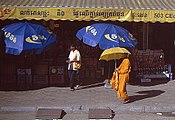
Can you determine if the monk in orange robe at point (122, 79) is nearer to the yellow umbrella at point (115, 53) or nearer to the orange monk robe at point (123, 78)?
the orange monk robe at point (123, 78)

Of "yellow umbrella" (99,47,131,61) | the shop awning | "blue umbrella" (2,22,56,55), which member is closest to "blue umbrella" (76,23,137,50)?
the shop awning

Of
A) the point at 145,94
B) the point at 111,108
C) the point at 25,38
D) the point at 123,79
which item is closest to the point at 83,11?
the point at 25,38

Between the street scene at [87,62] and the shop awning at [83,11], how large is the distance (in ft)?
0.11

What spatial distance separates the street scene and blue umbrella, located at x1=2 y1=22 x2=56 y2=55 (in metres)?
0.01

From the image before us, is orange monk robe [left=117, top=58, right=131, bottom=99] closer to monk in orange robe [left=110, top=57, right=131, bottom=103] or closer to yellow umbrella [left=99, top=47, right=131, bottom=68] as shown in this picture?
monk in orange robe [left=110, top=57, right=131, bottom=103]

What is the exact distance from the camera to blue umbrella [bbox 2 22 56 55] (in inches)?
505

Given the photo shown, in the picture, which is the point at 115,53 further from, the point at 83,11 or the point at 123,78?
the point at 83,11

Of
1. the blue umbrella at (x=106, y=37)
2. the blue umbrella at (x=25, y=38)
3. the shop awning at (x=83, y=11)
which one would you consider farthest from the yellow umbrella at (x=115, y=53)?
the blue umbrella at (x=25, y=38)

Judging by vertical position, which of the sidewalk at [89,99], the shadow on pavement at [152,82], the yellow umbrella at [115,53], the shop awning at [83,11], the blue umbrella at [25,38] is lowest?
the sidewalk at [89,99]

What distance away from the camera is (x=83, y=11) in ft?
44.7

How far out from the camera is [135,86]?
589 inches

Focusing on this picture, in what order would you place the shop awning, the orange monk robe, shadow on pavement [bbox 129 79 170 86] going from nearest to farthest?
the orange monk robe
the shop awning
shadow on pavement [bbox 129 79 170 86]

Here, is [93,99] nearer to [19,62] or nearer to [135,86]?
[135,86]

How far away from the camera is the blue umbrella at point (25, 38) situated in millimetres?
12828
